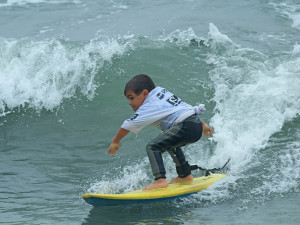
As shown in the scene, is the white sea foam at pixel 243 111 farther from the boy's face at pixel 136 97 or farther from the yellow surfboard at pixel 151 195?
the boy's face at pixel 136 97

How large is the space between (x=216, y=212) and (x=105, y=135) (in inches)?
123

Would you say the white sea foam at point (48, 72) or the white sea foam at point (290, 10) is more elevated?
the white sea foam at point (290, 10)

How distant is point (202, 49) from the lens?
9.43 m

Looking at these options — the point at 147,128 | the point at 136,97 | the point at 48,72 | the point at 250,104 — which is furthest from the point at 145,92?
the point at 48,72

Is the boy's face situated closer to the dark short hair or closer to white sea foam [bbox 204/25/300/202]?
the dark short hair

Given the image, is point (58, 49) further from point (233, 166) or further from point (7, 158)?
point (233, 166)

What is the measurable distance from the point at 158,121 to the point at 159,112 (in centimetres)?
15

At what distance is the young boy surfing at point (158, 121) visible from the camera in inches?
180

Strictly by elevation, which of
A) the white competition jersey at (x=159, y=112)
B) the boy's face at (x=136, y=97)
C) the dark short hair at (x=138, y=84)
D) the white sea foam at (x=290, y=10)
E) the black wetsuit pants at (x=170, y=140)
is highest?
the white sea foam at (x=290, y=10)

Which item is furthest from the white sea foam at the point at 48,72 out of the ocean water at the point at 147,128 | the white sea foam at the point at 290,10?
the white sea foam at the point at 290,10

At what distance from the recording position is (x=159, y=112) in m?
4.61

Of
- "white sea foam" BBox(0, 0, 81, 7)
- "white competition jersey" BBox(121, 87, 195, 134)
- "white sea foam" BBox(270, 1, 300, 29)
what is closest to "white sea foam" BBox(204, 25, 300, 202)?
"white competition jersey" BBox(121, 87, 195, 134)

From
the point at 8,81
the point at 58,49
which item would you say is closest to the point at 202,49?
the point at 58,49

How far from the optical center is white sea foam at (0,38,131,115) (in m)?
7.87
